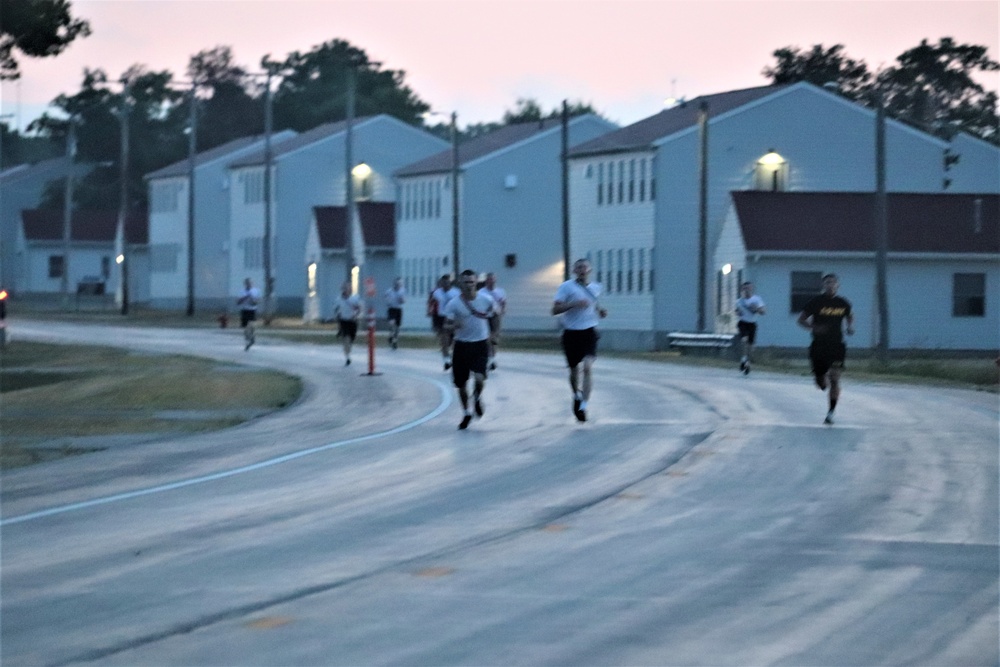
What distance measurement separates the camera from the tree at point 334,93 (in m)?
132

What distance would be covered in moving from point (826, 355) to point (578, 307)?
323 centimetres

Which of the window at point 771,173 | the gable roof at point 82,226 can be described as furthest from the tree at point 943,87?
the gable roof at point 82,226

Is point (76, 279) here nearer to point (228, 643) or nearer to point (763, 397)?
point (763, 397)

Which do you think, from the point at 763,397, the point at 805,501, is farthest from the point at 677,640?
the point at 763,397

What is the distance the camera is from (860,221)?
57.0 meters

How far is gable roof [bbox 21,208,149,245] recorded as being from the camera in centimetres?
11950

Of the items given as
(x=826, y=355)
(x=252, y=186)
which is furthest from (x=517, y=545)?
(x=252, y=186)

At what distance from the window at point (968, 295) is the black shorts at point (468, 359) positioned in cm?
3687

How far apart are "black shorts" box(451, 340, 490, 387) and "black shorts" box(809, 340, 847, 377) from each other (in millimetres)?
4075

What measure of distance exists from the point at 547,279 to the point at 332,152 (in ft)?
58.4

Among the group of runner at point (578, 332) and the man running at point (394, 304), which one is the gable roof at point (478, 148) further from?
the group of runner at point (578, 332)

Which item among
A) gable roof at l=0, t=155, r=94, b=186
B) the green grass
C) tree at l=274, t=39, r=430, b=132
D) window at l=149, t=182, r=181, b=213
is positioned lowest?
the green grass

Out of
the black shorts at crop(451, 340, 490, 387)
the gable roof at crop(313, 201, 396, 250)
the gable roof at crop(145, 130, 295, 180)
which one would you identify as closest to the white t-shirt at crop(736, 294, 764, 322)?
the black shorts at crop(451, 340, 490, 387)

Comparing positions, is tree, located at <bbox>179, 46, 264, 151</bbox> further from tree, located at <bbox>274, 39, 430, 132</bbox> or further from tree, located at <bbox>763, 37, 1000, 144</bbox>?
tree, located at <bbox>763, 37, 1000, 144</bbox>
